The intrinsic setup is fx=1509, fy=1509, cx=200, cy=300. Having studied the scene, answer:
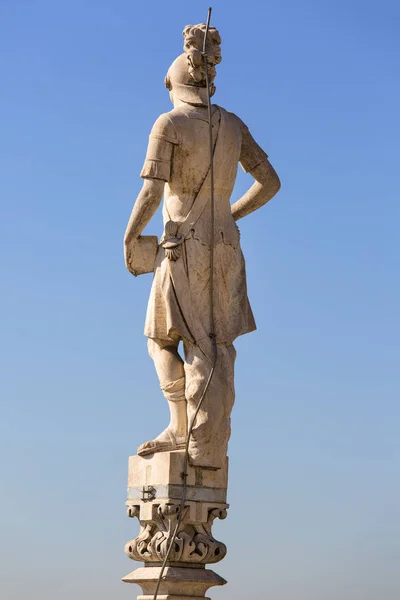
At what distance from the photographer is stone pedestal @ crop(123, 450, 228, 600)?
1634 cm

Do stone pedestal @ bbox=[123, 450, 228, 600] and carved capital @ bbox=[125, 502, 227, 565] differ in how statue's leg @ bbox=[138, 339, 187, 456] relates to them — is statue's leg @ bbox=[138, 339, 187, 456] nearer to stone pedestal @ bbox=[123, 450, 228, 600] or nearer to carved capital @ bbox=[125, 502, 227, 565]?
stone pedestal @ bbox=[123, 450, 228, 600]

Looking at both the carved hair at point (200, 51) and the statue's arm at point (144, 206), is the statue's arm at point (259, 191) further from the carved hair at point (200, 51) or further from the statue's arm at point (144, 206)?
the statue's arm at point (144, 206)

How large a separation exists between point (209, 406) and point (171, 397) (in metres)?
0.55

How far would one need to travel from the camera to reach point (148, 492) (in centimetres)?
1661

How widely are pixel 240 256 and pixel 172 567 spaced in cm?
357

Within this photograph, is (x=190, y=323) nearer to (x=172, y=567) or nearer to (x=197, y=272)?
(x=197, y=272)

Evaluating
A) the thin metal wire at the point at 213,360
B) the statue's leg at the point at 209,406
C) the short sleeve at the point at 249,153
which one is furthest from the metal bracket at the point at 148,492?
the short sleeve at the point at 249,153

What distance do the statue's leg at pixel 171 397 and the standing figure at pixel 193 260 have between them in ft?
0.04

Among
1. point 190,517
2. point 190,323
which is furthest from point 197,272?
point 190,517

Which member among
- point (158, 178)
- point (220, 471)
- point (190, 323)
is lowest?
point (220, 471)

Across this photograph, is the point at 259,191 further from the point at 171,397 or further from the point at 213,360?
the point at 171,397

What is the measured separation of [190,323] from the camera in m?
16.7

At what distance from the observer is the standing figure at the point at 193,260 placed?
54.4 feet

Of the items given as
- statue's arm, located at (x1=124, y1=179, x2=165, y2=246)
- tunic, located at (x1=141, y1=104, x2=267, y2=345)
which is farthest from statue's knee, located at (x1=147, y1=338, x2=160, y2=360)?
statue's arm, located at (x1=124, y1=179, x2=165, y2=246)
